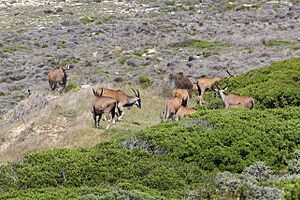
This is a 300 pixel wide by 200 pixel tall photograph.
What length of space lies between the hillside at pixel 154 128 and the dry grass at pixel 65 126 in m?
0.04

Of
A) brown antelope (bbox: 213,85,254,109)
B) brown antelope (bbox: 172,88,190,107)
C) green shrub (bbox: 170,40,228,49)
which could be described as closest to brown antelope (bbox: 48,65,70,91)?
brown antelope (bbox: 172,88,190,107)

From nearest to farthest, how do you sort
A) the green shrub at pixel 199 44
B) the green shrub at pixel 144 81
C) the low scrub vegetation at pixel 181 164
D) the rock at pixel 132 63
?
the low scrub vegetation at pixel 181 164, the green shrub at pixel 144 81, the rock at pixel 132 63, the green shrub at pixel 199 44

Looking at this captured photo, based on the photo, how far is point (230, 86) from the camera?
19031 mm

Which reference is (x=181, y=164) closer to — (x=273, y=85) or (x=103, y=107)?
(x=103, y=107)

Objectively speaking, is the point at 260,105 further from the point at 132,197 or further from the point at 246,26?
the point at 246,26

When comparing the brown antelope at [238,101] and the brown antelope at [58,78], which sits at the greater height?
the brown antelope at [238,101]

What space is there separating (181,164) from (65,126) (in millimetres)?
7057

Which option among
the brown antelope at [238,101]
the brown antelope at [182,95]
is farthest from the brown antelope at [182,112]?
the brown antelope at [182,95]

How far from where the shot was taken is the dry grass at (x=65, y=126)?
15.0 meters

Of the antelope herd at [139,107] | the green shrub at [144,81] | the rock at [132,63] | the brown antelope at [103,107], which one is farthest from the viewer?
the rock at [132,63]

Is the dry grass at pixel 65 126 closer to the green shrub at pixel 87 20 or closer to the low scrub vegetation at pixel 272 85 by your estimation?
the low scrub vegetation at pixel 272 85

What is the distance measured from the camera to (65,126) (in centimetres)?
1664

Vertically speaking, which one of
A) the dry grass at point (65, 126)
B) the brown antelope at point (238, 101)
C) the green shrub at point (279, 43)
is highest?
the brown antelope at point (238, 101)

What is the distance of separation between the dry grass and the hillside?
0.04 metres
